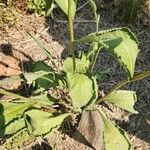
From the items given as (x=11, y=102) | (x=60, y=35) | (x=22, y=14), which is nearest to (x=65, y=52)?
(x=60, y=35)

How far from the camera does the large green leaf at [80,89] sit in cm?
193

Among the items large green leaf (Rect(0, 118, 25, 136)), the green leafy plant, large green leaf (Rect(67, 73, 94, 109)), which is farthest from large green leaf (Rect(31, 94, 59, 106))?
large green leaf (Rect(67, 73, 94, 109))

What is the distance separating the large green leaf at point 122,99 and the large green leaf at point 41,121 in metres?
0.25

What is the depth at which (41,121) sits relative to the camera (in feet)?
6.89

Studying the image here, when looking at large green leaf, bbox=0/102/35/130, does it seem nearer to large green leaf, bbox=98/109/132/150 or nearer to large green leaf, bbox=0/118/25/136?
large green leaf, bbox=0/118/25/136

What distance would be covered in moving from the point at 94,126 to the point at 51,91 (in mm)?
357

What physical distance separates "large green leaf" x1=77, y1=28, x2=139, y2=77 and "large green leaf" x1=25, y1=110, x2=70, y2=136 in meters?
0.51

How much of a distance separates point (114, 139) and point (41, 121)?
36 centimetres

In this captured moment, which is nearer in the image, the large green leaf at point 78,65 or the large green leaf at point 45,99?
the large green leaf at point 78,65

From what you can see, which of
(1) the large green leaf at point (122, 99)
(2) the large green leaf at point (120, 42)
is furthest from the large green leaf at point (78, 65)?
(2) the large green leaf at point (120, 42)

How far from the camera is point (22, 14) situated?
2.78 m

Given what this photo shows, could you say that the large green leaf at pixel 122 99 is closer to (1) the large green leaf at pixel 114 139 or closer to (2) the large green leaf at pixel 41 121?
(1) the large green leaf at pixel 114 139

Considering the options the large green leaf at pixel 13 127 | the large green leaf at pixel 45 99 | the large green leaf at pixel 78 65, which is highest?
the large green leaf at pixel 78 65

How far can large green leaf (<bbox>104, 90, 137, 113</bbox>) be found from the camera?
2.16 metres
